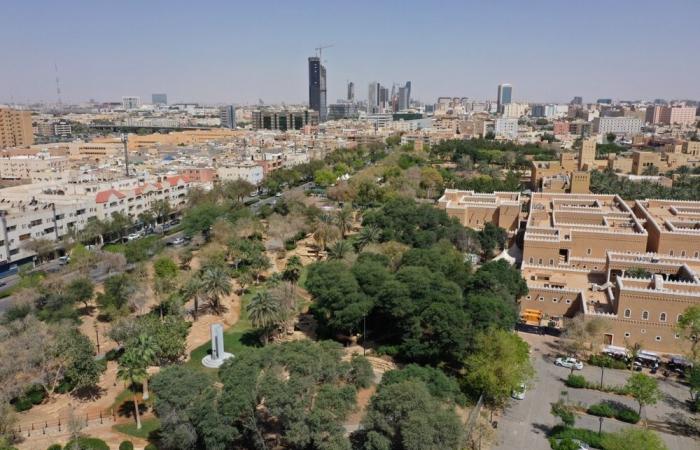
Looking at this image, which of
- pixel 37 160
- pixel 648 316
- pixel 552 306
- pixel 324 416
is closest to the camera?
pixel 324 416

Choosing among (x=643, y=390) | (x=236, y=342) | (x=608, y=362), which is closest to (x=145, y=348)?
(x=236, y=342)

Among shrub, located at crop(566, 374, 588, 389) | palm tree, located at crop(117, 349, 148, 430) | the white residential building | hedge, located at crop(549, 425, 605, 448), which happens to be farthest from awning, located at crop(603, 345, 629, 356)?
the white residential building

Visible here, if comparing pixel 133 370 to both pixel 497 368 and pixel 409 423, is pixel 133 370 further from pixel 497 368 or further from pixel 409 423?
pixel 497 368

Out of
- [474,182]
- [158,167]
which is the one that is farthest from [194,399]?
[158,167]

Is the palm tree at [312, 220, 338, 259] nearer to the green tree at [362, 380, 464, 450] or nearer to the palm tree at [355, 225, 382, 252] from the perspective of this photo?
the palm tree at [355, 225, 382, 252]

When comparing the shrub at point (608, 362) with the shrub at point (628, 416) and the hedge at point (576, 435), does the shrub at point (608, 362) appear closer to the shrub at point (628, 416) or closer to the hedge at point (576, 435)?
the shrub at point (628, 416)

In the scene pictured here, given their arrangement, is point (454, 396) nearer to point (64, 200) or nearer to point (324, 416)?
point (324, 416)
